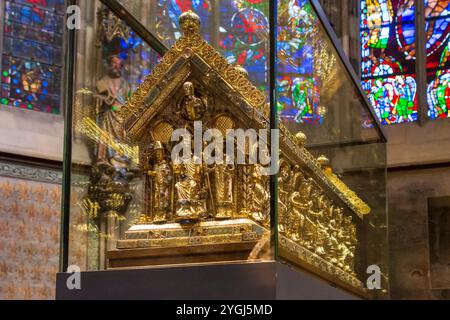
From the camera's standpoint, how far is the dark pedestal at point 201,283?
397cm

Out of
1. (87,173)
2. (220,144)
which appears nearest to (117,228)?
(87,173)

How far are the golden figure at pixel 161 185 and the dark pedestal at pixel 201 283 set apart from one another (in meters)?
0.39

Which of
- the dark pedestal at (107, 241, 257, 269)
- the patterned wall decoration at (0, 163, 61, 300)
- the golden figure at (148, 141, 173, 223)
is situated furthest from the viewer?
the patterned wall decoration at (0, 163, 61, 300)

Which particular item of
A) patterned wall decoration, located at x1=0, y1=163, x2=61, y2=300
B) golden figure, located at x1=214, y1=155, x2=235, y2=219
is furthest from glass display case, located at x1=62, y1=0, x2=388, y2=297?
patterned wall decoration, located at x1=0, y1=163, x2=61, y2=300

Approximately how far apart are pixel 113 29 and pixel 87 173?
121 centimetres

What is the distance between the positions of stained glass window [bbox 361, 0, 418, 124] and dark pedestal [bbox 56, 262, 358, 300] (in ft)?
21.1

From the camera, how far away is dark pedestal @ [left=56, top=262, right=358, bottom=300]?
397 centimetres

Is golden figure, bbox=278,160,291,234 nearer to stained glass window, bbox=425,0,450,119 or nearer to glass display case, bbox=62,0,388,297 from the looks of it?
glass display case, bbox=62,0,388,297

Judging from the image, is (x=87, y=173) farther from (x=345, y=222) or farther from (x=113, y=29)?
(x=345, y=222)

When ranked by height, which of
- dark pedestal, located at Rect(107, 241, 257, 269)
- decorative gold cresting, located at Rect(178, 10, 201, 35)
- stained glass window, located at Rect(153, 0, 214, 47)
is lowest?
dark pedestal, located at Rect(107, 241, 257, 269)

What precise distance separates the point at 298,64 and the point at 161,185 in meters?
0.84

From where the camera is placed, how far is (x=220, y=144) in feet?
15.1

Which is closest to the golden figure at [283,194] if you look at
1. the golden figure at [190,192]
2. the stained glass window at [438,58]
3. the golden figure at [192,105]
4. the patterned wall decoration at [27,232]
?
the golden figure at [190,192]

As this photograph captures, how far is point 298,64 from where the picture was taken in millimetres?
4648
